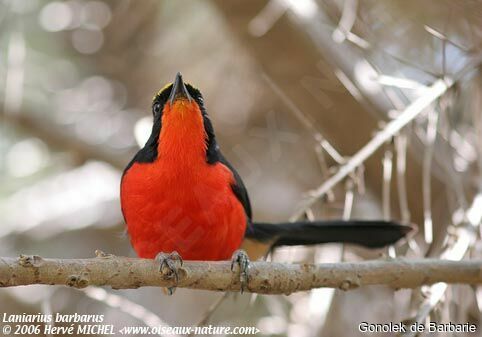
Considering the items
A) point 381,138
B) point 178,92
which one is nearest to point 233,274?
point 381,138

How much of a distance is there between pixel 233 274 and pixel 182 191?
653 millimetres

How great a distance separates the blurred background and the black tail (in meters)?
0.26

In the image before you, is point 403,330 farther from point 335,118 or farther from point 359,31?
point 335,118

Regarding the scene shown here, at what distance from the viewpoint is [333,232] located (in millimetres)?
4129

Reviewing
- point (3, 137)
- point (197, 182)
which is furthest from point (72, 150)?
point (197, 182)

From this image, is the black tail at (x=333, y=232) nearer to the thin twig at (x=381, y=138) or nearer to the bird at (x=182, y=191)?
the bird at (x=182, y=191)

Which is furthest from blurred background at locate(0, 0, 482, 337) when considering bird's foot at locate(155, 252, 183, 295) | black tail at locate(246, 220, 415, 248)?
bird's foot at locate(155, 252, 183, 295)

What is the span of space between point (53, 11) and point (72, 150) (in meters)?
1.20

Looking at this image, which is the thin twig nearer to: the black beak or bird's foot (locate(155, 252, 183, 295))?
bird's foot (locate(155, 252, 183, 295))

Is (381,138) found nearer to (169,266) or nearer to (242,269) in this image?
(242,269)

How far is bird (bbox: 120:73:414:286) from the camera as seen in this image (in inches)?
135

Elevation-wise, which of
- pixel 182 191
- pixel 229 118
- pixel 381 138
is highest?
pixel 229 118

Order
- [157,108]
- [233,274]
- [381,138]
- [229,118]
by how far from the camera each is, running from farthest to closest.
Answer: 1. [229,118]
2. [157,108]
3. [381,138]
4. [233,274]

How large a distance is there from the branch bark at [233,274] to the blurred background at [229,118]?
0.90 meters
